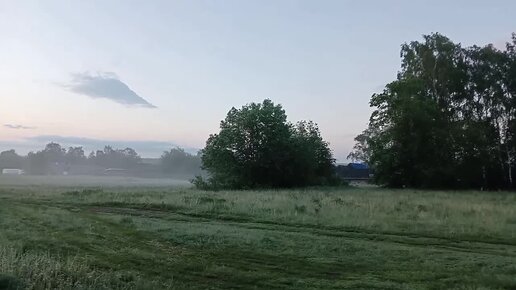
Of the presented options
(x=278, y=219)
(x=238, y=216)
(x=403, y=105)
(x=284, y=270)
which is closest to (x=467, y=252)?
(x=284, y=270)

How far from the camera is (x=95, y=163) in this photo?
195 m

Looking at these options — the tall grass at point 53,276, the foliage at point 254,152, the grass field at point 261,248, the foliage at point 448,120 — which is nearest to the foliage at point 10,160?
the foliage at point 254,152

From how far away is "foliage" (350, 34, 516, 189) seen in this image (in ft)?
201

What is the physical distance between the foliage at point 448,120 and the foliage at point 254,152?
1114 cm

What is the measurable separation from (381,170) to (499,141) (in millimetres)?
14498

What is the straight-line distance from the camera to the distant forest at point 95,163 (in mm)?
167125

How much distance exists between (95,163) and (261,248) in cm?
18878

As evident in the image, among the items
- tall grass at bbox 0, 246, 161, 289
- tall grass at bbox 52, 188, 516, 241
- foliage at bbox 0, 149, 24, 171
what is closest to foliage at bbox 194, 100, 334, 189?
tall grass at bbox 52, 188, 516, 241

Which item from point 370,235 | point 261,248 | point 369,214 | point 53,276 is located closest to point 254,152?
point 369,214

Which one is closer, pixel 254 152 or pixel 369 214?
pixel 369 214

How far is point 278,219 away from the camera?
2422 centimetres

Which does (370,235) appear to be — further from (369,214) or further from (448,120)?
(448,120)

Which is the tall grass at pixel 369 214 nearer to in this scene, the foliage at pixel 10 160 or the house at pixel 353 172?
the house at pixel 353 172

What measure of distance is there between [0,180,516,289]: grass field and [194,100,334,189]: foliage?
1354 inches
